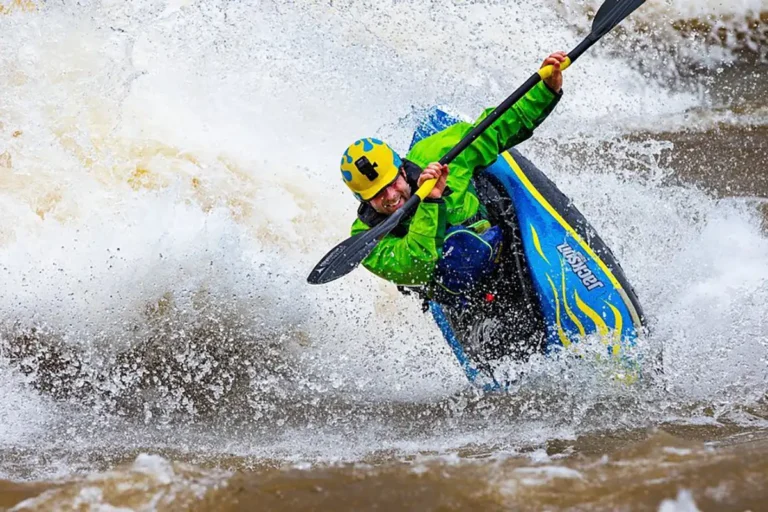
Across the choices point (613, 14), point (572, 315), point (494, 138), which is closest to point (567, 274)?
point (572, 315)

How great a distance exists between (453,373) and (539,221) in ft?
3.23

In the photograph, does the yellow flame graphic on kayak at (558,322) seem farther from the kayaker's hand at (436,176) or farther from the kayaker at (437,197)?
the kayaker's hand at (436,176)

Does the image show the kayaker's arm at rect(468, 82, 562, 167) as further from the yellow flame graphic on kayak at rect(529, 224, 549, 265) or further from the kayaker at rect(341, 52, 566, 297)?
the yellow flame graphic on kayak at rect(529, 224, 549, 265)

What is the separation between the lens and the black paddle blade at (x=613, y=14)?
12.9 ft

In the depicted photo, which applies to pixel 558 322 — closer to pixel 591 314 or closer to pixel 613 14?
pixel 591 314

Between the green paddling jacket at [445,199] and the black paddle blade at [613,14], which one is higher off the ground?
the black paddle blade at [613,14]

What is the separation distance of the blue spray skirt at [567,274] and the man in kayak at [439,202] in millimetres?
209

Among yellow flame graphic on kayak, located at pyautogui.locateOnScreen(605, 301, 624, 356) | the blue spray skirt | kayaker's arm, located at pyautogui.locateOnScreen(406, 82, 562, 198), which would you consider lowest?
yellow flame graphic on kayak, located at pyautogui.locateOnScreen(605, 301, 624, 356)

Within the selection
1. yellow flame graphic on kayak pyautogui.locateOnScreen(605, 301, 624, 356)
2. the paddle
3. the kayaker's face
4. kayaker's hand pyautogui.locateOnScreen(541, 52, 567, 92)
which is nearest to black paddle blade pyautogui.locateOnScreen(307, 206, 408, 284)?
the paddle

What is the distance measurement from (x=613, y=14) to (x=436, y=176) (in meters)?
1.28

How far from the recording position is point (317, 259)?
5.52m

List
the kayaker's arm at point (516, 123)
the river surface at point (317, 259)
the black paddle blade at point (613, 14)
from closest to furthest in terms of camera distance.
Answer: the river surface at point (317, 259) → the kayaker's arm at point (516, 123) → the black paddle blade at point (613, 14)

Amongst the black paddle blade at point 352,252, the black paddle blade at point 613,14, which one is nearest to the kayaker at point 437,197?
the black paddle blade at point 352,252

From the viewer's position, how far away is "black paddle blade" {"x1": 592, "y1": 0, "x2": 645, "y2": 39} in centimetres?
394
